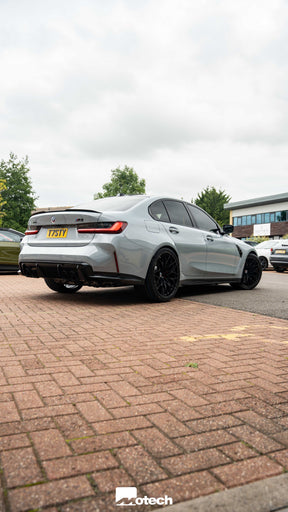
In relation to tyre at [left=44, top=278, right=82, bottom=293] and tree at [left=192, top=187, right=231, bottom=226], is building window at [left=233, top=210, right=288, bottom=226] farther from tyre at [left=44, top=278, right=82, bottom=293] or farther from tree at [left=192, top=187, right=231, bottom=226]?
tyre at [left=44, top=278, right=82, bottom=293]

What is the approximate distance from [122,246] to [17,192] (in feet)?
145

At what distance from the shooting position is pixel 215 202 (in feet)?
260

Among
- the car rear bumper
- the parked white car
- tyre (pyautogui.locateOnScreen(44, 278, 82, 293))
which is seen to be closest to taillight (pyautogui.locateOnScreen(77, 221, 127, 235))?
the car rear bumper

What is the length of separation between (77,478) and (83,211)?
4508 millimetres

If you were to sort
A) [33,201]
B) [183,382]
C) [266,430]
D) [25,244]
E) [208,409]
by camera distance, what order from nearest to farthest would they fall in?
[266,430], [208,409], [183,382], [25,244], [33,201]

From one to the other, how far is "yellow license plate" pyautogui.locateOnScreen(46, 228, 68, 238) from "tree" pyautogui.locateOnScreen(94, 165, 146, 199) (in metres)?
71.5

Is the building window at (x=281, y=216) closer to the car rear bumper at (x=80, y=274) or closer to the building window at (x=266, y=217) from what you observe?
the building window at (x=266, y=217)

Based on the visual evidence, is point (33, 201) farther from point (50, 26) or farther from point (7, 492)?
point (7, 492)

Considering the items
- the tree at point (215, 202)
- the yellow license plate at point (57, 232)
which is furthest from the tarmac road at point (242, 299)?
the tree at point (215, 202)

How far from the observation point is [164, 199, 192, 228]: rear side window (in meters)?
6.91

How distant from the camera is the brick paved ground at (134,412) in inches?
63.9

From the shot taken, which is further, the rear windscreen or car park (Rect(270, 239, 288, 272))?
car park (Rect(270, 239, 288, 272))

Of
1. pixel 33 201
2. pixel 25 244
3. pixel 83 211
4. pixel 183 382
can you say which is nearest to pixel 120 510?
pixel 183 382

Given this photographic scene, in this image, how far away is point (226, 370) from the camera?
3.07m
